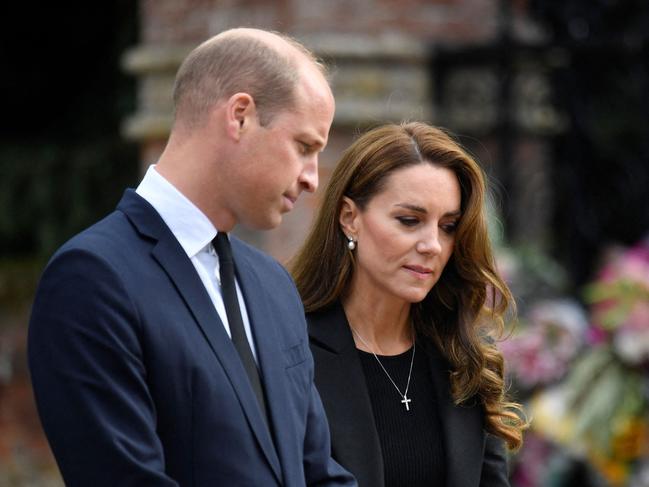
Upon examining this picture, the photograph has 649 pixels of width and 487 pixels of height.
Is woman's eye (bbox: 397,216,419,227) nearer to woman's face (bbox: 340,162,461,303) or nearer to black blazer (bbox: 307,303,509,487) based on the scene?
woman's face (bbox: 340,162,461,303)

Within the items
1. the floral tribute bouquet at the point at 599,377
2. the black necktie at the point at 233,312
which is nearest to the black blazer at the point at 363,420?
the black necktie at the point at 233,312

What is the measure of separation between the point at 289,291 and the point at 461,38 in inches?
156

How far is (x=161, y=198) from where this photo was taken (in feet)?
7.75

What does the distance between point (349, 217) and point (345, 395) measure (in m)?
0.43

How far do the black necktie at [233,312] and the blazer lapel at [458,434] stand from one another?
0.89 m

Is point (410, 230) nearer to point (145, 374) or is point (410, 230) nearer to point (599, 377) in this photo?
point (145, 374)

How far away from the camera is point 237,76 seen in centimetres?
233

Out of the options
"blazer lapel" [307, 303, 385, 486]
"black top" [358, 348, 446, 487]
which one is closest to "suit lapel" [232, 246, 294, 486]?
"blazer lapel" [307, 303, 385, 486]

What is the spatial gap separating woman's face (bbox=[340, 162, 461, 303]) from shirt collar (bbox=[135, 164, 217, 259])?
0.88m

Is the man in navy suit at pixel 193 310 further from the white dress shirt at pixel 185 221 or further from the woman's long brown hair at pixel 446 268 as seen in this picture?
the woman's long brown hair at pixel 446 268

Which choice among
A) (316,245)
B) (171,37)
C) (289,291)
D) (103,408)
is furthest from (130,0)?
(103,408)

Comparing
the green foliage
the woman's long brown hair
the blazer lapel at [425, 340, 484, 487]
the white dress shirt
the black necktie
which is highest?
the white dress shirt

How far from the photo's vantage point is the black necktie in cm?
237

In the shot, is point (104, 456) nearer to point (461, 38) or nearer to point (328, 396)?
point (328, 396)
